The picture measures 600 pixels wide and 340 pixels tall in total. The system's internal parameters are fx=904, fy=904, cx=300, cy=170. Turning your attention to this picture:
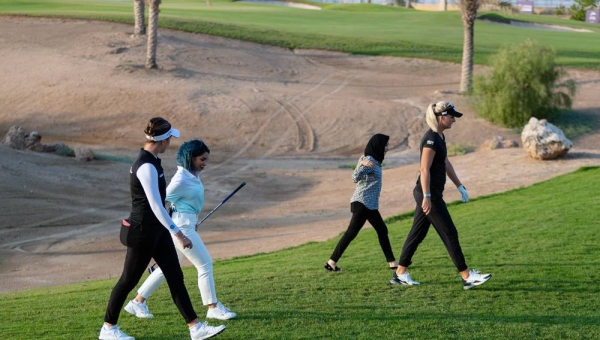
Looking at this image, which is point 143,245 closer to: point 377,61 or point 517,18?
point 377,61

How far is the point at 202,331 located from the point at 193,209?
122cm

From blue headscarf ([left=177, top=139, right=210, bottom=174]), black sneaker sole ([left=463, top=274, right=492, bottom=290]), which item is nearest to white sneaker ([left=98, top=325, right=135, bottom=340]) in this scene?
blue headscarf ([left=177, top=139, right=210, bottom=174])

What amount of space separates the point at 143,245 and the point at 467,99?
949 inches

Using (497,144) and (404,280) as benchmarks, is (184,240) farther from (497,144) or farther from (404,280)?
(497,144)

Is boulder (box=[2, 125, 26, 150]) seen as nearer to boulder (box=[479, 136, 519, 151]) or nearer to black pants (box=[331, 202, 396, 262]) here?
boulder (box=[479, 136, 519, 151])

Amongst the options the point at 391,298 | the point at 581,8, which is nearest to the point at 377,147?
the point at 391,298

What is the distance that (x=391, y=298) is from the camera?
8.98 meters

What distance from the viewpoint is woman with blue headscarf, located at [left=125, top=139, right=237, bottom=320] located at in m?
7.96

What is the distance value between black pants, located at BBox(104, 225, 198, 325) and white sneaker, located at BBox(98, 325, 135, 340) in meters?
0.05

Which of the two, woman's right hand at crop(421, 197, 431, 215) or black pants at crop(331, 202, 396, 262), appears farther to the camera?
black pants at crop(331, 202, 396, 262)

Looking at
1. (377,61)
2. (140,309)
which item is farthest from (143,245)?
(377,61)

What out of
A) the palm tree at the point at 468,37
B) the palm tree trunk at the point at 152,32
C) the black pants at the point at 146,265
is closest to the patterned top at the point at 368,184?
the black pants at the point at 146,265

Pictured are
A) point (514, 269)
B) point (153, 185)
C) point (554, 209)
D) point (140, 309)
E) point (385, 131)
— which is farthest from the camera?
point (385, 131)

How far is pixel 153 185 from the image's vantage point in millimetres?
7238
